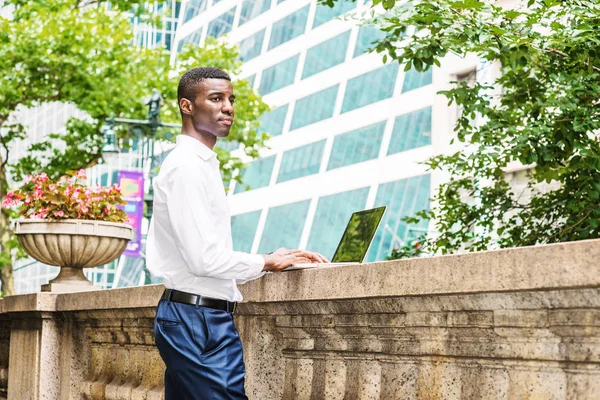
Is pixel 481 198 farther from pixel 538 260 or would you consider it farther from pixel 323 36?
Result: pixel 323 36

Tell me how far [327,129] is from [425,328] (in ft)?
156

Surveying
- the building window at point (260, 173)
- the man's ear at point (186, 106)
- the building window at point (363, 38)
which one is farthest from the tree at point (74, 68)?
the building window at point (260, 173)

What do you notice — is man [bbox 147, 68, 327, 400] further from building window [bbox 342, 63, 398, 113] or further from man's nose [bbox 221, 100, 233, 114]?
building window [bbox 342, 63, 398, 113]

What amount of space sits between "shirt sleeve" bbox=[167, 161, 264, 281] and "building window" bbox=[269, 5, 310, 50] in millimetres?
50746

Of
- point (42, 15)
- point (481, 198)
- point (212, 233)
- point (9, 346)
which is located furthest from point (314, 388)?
point (42, 15)

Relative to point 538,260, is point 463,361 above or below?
below

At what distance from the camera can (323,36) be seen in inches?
2048

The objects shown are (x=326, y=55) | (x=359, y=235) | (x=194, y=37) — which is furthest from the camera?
(x=194, y=37)

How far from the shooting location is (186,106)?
13.5 feet

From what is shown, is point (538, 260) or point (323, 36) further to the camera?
point (323, 36)

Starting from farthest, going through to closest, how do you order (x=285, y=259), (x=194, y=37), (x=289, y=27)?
(x=194, y=37) → (x=289, y=27) → (x=285, y=259)

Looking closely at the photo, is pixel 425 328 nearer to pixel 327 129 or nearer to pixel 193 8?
pixel 327 129

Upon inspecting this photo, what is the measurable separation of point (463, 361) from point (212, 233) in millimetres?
981

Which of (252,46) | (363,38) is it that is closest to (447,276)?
(363,38)
